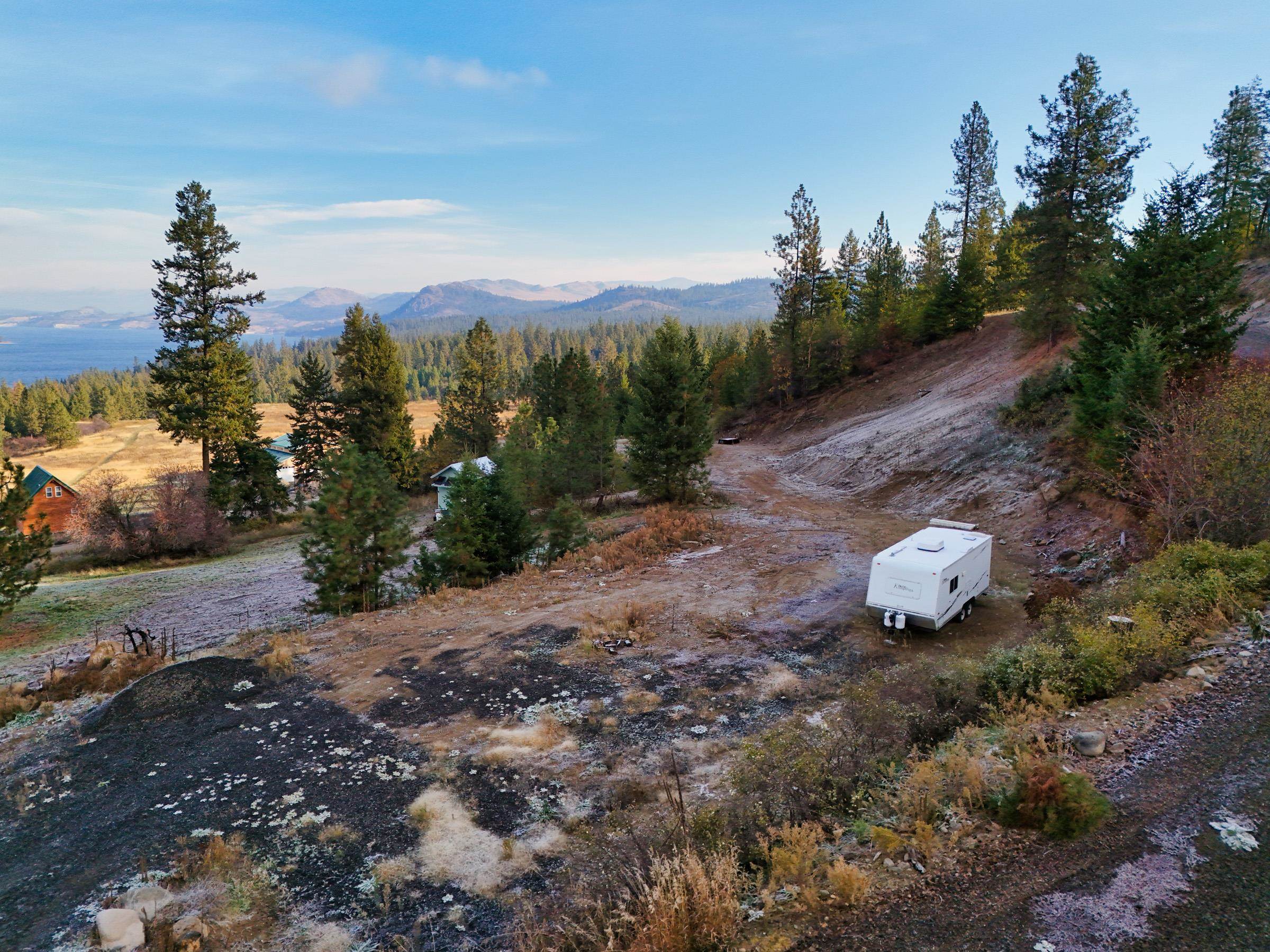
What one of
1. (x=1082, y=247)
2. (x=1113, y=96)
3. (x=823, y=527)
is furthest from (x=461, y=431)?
(x=1113, y=96)

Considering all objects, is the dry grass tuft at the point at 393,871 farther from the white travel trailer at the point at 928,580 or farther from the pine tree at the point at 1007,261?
the pine tree at the point at 1007,261

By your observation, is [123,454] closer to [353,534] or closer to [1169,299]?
[353,534]

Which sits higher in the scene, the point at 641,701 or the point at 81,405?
the point at 81,405

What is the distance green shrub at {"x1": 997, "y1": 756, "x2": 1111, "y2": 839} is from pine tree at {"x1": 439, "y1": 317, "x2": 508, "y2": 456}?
46.2 m

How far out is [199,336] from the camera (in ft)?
116

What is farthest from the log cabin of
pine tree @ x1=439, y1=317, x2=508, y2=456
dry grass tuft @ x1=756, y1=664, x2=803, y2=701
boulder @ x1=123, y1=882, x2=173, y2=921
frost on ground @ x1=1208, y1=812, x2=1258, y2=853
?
frost on ground @ x1=1208, y1=812, x2=1258, y2=853

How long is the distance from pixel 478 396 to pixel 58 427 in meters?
85.9

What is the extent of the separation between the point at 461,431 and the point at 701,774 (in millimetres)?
44815

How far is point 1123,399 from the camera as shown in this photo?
1745 cm

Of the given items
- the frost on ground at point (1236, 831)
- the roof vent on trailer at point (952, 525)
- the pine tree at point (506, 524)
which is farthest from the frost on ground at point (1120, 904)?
the pine tree at point (506, 524)

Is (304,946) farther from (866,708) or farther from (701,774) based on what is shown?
(866,708)

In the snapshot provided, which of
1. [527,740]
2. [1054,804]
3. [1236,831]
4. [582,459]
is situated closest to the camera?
[1236,831]

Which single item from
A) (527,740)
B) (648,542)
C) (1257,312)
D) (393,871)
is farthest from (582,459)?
(1257,312)

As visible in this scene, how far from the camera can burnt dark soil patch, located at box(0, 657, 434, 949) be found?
297 inches
